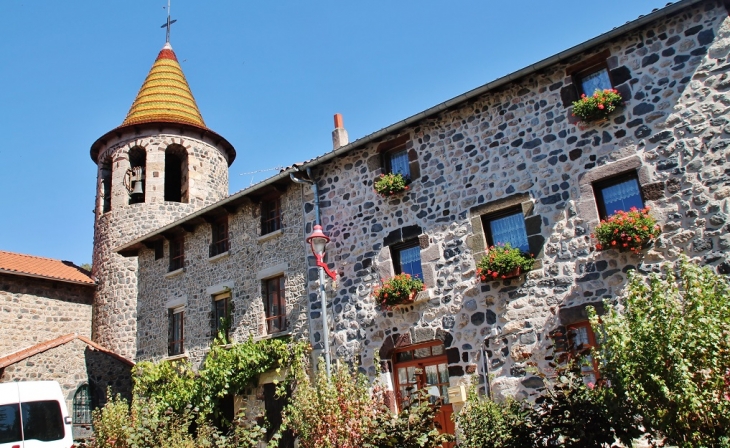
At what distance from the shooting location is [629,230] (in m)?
7.86

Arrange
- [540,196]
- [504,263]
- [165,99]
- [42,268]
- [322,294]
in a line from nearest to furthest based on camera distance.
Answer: [504,263] → [540,196] → [322,294] → [42,268] → [165,99]

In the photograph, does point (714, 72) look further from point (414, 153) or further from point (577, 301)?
point (414, 153)

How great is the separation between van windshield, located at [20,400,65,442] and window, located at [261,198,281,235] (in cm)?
533

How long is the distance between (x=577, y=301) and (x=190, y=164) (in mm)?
13883

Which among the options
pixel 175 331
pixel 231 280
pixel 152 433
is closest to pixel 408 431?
pixel 152 433

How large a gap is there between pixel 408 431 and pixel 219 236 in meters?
9.41

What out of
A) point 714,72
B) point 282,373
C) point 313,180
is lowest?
point 282,373

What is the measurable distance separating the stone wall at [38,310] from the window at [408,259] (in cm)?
1108

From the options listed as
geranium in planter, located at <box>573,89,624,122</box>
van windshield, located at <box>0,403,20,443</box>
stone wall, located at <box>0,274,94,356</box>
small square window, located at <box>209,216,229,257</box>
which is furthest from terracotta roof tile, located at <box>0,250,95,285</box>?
geranium in planter, located at <box>573,89,624,122</box>

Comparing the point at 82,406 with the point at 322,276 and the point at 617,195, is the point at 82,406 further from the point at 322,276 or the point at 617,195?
the point at 617,195

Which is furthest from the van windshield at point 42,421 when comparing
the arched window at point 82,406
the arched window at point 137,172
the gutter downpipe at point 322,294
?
→ the arched window at point 137,172

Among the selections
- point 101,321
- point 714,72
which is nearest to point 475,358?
point 714,72

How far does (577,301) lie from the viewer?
8406 millimetres

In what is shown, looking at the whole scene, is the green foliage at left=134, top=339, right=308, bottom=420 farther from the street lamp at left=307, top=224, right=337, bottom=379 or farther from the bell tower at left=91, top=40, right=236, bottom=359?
the bell tower at left=91, top=40, right=236, bottom=359
